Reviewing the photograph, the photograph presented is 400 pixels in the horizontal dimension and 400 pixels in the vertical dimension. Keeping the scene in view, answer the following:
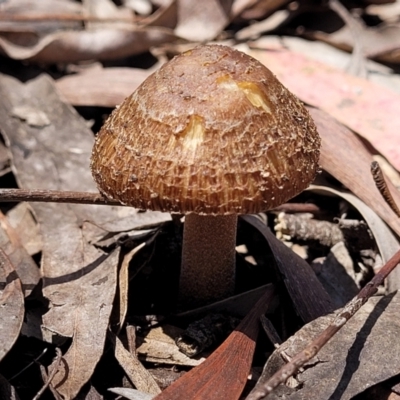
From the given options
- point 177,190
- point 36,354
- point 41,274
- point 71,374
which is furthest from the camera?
point 41,274

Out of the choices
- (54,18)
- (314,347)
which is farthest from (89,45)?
(314,347)

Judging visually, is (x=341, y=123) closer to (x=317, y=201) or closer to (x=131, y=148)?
(x=317, y=201)

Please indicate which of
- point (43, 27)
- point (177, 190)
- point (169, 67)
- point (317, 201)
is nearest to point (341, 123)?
point (317, 201)

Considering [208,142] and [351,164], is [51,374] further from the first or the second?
[351,164]

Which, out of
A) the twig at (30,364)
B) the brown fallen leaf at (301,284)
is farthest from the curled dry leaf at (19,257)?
the brown fallen leaf at (301,284)

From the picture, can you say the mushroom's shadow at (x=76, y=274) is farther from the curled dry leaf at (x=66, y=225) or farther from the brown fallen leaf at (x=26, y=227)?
the brown fallen leaf at (x=26, y=227)

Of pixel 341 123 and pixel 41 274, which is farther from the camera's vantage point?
pixel 341 123
